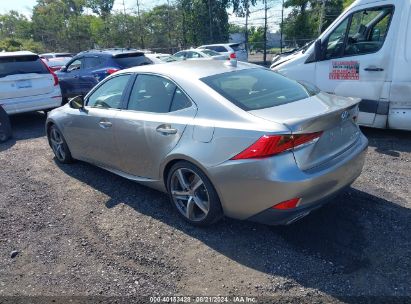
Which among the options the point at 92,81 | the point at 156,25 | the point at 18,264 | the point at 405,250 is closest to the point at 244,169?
the point at 405,250

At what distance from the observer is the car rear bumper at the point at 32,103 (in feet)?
26.3

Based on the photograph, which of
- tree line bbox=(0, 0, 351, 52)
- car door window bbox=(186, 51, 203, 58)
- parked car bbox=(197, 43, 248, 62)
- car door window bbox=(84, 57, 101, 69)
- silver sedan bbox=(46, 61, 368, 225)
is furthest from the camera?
tree line bbox=(0, 0, 351, 52)

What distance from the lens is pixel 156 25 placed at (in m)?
33.3

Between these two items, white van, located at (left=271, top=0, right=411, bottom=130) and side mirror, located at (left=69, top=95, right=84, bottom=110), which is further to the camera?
white van, located at (left=271, top=0, right=411, bottom=130)

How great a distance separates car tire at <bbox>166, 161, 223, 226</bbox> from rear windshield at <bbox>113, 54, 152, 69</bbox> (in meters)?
6.72

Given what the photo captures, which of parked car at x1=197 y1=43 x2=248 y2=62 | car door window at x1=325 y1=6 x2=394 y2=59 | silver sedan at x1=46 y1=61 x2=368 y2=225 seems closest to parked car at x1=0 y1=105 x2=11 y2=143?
silver sedan at x1=46 y1=61 x2=368 y2=225

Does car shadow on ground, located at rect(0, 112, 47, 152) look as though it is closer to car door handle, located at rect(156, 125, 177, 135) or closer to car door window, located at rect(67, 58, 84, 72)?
car door window, located at rect(67, 58, 84, 72)

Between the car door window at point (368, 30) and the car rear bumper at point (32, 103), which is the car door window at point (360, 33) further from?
the car rear bumper at point (32, 103)

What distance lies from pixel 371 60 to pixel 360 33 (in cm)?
54

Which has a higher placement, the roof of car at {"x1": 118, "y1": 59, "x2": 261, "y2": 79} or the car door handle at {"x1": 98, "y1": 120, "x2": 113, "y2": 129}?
the roof of car at {"x1": 118, "y1": 59, "x2": 261, "y2": 79}

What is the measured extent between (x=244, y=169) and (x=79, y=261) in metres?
1.70

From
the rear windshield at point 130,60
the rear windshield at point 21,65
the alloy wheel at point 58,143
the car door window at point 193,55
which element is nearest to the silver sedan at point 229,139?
the alloy wheel at point 58,143

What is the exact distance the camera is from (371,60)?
5.64 metres

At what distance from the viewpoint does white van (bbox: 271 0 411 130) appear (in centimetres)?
539
